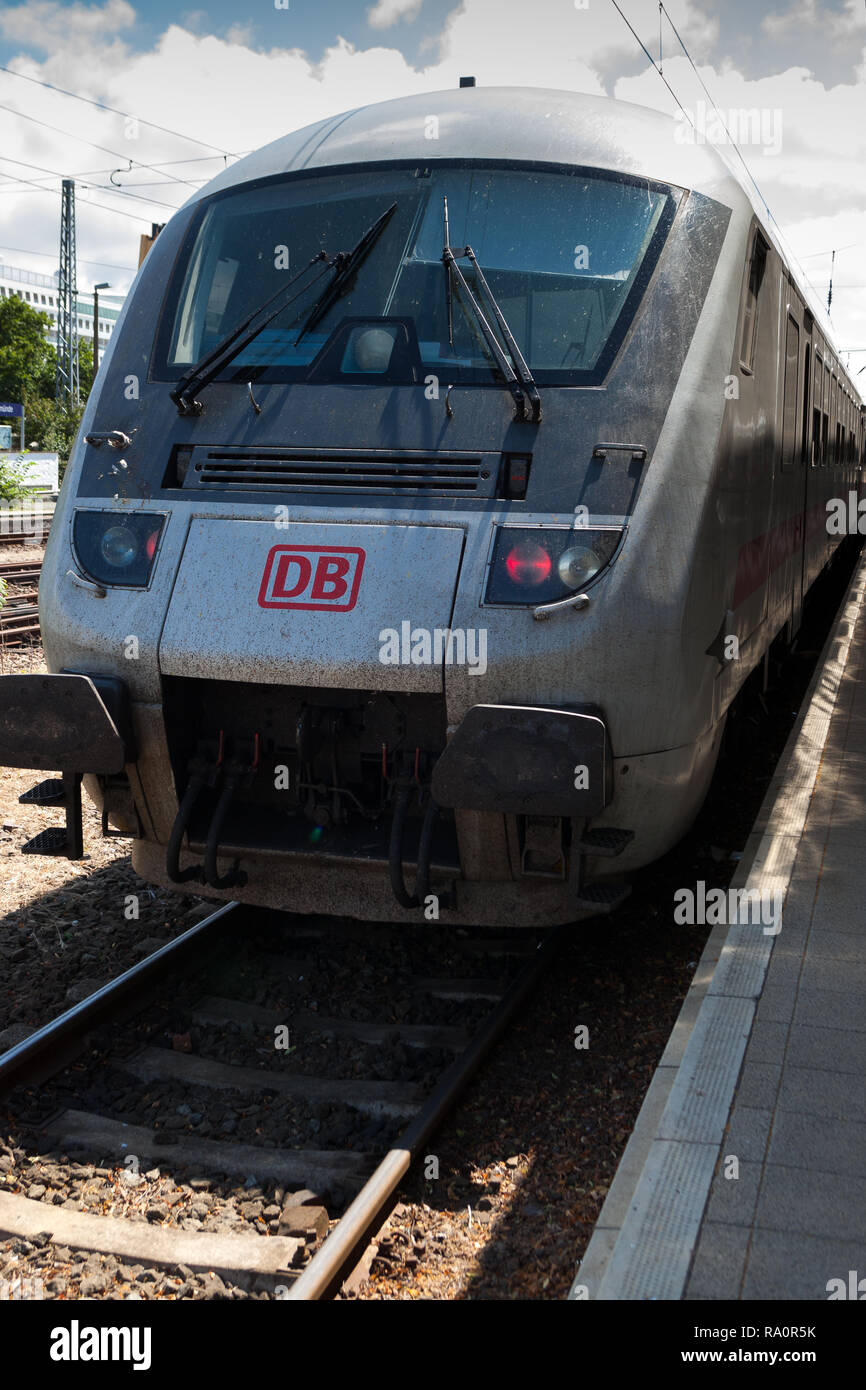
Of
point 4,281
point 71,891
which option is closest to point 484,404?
point 71,891

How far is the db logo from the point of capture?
434 cm

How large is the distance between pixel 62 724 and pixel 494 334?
A: 2182 mm

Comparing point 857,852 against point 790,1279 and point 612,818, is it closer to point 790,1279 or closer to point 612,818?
point 612,818

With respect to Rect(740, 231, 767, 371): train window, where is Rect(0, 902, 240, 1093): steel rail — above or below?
below

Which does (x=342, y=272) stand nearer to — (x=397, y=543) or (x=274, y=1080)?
(x=397, y=543)

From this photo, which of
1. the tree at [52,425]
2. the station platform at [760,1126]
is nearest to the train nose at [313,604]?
the station platform at [760,1126]

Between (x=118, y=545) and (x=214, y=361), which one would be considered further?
(x=214, y=361)

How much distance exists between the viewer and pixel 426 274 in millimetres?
5062

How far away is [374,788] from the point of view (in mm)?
4750

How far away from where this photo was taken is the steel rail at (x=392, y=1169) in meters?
3.23

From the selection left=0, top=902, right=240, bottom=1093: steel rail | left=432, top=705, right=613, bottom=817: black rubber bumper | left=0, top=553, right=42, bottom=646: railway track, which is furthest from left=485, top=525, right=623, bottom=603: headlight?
left=0, top=553, right=42, bottom=646: railway track

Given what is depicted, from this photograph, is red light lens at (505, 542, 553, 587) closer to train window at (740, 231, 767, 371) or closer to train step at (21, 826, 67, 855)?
train window at (740, 231, 767, 371)

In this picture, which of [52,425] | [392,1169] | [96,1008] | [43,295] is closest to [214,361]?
[96,1008]

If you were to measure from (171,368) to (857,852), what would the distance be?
3982 mm
